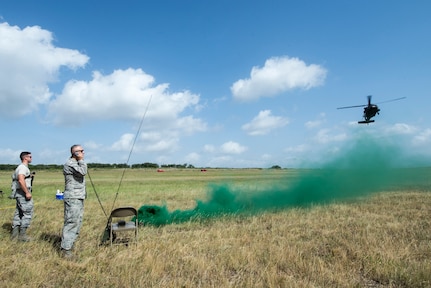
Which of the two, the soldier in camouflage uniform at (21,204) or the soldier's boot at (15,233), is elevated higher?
the soldier in camouflage uniform at (21,204)

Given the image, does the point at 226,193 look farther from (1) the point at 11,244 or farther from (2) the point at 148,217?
(1) the point at 11,244

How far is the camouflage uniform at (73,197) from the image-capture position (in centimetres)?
734

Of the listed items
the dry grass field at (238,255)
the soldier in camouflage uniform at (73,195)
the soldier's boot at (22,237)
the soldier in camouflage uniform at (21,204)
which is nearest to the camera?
the dry grass field at (238,255)

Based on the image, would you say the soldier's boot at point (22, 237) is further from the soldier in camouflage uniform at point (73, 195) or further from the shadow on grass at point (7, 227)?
the soldier in camouflage uniform at point (73, 195)

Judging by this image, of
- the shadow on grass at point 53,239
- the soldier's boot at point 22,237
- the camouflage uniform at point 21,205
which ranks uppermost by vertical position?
the camouflage uniform at point 21,205

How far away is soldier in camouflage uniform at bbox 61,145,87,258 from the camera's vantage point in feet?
23.9

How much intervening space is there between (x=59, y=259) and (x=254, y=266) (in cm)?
431

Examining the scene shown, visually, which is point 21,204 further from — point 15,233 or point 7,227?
point 7,227

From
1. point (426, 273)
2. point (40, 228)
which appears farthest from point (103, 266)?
point (426, 273)

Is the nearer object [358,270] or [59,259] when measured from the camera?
[358,270]

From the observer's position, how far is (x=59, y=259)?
698cm

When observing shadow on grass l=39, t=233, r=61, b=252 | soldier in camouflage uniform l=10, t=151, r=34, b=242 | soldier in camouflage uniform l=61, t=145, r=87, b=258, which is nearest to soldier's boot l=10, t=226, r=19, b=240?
soldier in camouflage uniform l=10, t=151, r=34, b=242

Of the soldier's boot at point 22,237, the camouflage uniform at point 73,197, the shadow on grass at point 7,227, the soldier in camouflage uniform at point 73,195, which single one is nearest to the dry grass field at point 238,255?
the shadow on grass at point 7,227

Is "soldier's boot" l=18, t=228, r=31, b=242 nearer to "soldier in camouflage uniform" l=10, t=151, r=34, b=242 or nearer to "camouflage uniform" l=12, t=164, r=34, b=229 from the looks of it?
"soldier in camouflage uniform" l=10, t=151, r=34, b=242
